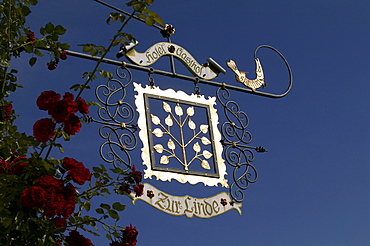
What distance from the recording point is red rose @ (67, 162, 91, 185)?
306 cm

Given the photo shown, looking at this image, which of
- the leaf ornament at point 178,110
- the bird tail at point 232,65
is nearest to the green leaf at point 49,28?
the leaf ornament at point 178,110

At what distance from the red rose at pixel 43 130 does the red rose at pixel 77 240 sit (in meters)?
0.51

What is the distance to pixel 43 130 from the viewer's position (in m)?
3.10

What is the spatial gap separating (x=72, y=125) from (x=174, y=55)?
196 cm

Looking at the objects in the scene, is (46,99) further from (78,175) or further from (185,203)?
(185,203)

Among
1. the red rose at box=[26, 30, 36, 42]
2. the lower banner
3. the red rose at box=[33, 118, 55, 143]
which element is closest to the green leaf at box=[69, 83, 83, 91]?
the red rose at box=[33, 118, 55, 143]

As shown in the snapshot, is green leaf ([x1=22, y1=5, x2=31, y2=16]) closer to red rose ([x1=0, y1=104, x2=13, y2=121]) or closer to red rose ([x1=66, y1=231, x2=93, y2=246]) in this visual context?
red rose ([x1=0, y1=104, x2=13, y2=121])

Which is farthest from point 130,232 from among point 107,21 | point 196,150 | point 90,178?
point 196,150

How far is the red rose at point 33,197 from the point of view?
113 inches

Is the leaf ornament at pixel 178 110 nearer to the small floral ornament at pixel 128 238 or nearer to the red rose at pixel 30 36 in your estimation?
the red rose at pixel 30 36

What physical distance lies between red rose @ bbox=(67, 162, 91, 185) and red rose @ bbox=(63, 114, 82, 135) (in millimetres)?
192

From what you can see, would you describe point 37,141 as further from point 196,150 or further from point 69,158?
point 196,150

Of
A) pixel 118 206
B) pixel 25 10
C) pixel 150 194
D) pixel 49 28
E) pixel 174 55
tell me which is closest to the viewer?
pixel 118 206

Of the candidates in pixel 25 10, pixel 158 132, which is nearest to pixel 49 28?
pixel 25 10
